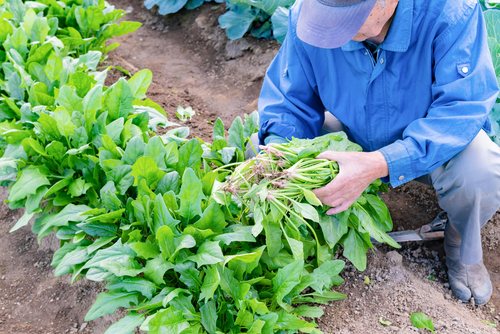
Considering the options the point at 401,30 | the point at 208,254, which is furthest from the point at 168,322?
the point at 401,30

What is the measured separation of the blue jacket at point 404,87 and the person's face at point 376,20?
2.1 inches

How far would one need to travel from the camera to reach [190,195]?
1.78 metres

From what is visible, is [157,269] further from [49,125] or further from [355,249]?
[49,125]

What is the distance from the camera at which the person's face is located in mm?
1688

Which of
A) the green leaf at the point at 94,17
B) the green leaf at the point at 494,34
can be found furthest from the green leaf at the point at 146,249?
the green leaf at the point at 94,17

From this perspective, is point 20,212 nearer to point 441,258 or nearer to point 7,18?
point 7,18

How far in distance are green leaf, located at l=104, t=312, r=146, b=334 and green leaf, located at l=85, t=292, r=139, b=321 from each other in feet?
0.18

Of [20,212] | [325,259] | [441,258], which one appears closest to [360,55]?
[325,259]

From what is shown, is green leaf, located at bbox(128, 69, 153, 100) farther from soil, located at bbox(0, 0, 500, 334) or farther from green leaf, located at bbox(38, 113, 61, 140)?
soil, located at bbox(0, 0, 500, 334)

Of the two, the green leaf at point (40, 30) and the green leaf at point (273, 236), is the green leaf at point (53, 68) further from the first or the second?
the green leaf at point (273, 236)

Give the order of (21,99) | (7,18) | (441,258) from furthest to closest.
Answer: (7,18) < (21,99) < (441,258)

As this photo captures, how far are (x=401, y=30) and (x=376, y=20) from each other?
0.49ft

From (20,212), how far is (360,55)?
7.78 ft

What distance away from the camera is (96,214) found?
194cm
